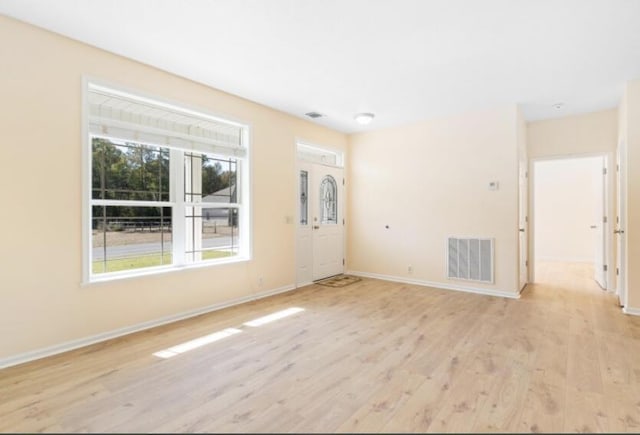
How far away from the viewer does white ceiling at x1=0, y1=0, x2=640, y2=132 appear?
2.56 metres

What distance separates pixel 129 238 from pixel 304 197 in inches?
111

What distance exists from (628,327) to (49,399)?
519 centimetres

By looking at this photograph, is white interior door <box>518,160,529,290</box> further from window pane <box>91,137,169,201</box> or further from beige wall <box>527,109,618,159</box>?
window pane <box>91,137,169,201</box>

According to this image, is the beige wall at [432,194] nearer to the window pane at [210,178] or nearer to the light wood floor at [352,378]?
the light wood floor at [352,378]

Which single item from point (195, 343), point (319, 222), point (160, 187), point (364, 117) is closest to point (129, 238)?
point (160, 187)

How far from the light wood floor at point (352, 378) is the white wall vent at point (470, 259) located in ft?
3.52

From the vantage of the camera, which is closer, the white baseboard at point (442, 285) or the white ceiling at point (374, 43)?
the white ceiling at point (374, 43)

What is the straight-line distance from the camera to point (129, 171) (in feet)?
11.5

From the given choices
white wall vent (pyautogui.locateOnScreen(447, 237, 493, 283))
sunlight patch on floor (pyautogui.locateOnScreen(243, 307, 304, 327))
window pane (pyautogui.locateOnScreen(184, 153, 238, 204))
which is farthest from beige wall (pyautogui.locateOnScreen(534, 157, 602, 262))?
window pane (pyautogui.locateOnScreen(184, 153, 238, 204))

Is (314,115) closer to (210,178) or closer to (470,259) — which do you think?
(210,178)

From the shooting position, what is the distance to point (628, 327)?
3.48m

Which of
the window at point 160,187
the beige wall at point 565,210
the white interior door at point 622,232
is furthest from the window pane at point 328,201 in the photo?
the beige wall at point 565,210

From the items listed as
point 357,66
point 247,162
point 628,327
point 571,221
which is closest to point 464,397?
point 628,327

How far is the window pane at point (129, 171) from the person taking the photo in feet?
10.8
